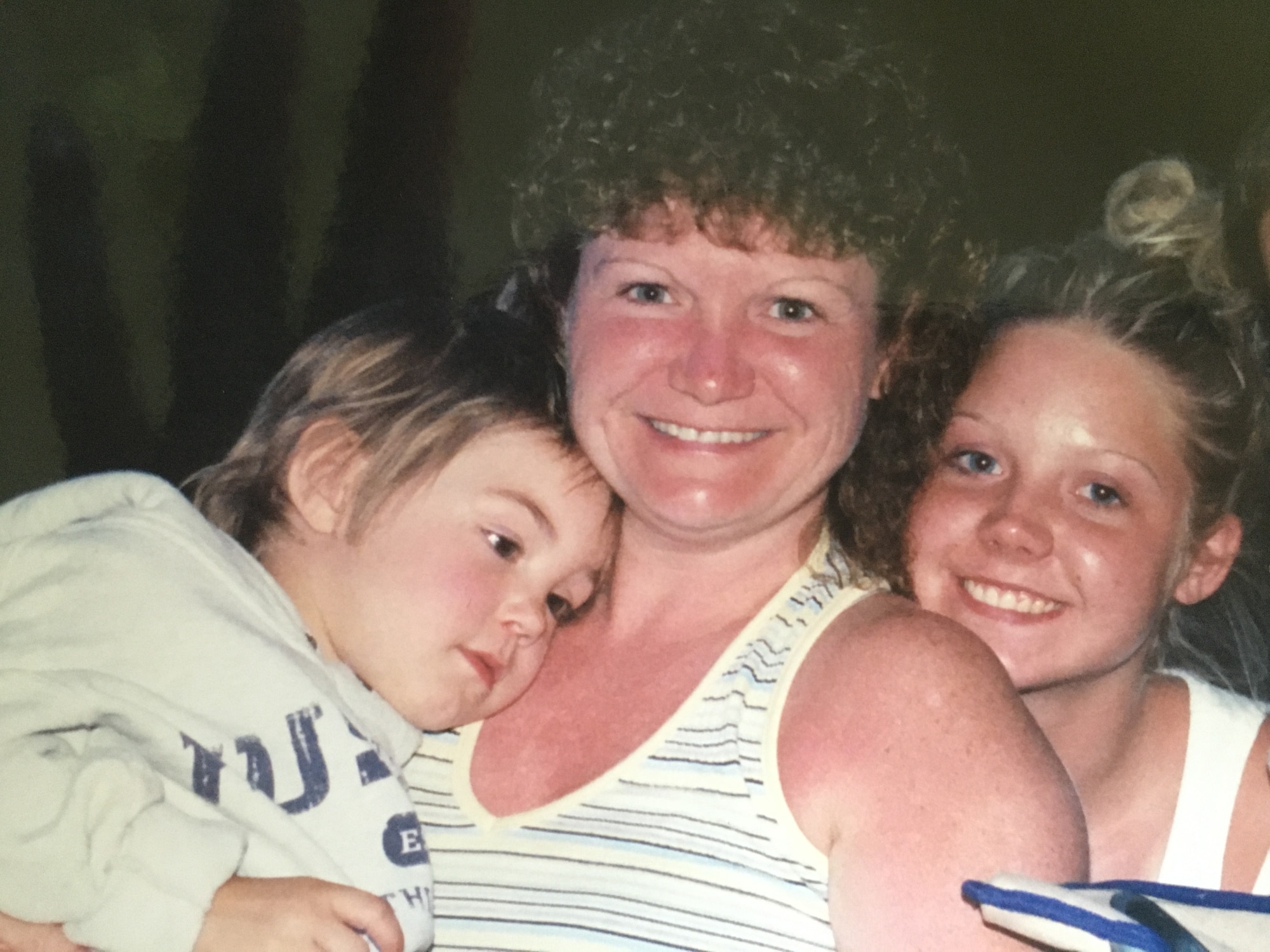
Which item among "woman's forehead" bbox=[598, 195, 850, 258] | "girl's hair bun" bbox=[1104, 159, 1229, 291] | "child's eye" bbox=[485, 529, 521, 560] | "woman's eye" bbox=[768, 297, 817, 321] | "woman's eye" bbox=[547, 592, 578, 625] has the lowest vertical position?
"woman's eye" bbox=[547, 592, 578, 625]

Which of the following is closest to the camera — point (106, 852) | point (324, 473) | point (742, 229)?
point (106, 852)

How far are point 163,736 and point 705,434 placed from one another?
0.45 metres

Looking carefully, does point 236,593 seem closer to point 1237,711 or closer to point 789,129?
point 789,129

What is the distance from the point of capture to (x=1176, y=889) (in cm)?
85

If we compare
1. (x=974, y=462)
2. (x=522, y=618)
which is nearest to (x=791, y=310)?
(x=974, y=462)

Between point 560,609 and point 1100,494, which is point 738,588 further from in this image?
point 1100,494

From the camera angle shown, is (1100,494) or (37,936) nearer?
(37,936)

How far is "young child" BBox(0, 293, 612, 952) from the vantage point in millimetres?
784

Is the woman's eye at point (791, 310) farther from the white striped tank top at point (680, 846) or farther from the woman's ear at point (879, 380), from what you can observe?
the white striped tank top at point (680, 846)

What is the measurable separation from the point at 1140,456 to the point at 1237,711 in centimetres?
23

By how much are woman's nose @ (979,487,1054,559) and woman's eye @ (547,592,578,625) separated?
0.35 metres

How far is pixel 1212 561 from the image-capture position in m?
1.00

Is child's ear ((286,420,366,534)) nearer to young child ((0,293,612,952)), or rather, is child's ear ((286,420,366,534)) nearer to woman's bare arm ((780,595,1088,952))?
young child ((0,293,612,952))

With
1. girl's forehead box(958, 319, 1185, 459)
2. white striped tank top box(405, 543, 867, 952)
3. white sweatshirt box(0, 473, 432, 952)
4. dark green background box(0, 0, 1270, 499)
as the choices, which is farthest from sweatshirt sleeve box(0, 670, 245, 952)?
girl's forehead box(958, 319, 1185, 459)
